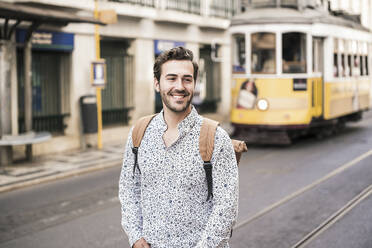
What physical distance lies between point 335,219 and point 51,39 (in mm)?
9355

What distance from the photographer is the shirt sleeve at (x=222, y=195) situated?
294 cm

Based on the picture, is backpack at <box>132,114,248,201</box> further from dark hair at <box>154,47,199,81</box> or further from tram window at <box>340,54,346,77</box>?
tram window at <box>340,54,346,77</box>

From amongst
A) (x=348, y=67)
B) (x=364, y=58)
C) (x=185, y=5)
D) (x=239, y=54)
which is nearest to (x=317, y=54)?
(x=239, y=54)

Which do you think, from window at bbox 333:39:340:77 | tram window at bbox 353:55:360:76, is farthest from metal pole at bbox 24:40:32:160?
tram window at bbox 353:55:360:76

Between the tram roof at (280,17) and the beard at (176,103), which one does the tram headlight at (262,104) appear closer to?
the tram roof at (280,17)

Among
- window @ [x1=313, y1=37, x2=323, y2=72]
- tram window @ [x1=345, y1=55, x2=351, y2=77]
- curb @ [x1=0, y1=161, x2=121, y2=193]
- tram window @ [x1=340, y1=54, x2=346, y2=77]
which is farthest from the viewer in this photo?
tram window @ [x1=345, y1=55, x2=351, y2=77]

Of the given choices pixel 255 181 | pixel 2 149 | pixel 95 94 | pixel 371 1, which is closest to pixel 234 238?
pixel 255 181

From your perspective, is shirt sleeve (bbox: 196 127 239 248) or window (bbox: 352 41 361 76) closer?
shirt sleeve (bbox: 196 127 239 248)

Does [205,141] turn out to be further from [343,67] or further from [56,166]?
[343,67]

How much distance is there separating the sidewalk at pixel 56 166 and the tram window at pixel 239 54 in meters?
3.64

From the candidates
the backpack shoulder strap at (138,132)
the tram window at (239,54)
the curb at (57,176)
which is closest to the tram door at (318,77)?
the tram window at (239,54)

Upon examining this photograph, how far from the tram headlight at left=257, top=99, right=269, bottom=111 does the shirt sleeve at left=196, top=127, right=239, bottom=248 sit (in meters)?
11.6

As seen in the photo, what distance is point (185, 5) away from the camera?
20.9m

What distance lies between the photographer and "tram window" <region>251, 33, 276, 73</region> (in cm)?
1459
